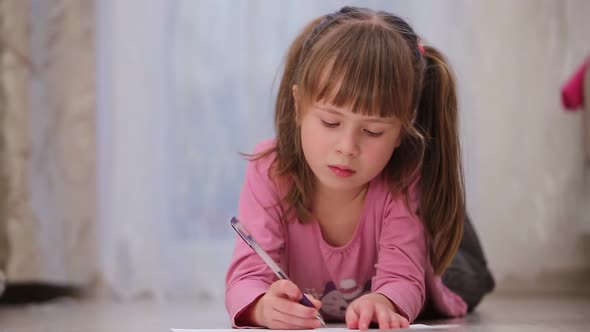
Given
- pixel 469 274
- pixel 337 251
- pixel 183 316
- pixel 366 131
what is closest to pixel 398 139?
pixel 366 131

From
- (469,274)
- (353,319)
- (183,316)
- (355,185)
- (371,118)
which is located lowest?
(183,316)

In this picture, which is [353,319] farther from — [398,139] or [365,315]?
[398,139]

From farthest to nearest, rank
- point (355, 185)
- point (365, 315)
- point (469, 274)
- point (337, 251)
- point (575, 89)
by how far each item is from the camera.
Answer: point (575, 89)
point (469, 274)
point (337, 251)
point (355, 185)
point (365, 315)

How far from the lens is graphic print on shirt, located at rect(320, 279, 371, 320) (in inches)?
49.3

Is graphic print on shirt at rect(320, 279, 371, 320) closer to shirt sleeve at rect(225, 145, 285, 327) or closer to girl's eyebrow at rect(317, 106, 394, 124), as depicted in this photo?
shirt sleeve at rect(225, 145, 285, 327)

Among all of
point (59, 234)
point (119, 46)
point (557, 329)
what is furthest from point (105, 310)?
point (557, 329)

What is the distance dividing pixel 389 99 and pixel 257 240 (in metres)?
0.28

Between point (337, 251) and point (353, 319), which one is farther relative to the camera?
point (337, 251)

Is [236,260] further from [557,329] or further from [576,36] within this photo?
[576,36]

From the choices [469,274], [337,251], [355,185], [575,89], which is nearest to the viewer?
[355,185]

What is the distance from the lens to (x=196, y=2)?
6.43 ft

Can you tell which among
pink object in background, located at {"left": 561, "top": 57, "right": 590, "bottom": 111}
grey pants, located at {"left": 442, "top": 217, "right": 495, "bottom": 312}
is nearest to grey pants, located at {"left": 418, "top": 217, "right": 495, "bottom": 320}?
grey pants, located at {"left": 442, "top": 217, "right": 495, "bottom": 312}

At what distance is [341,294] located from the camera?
1.26 meters

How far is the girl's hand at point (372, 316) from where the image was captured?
0.98 m
